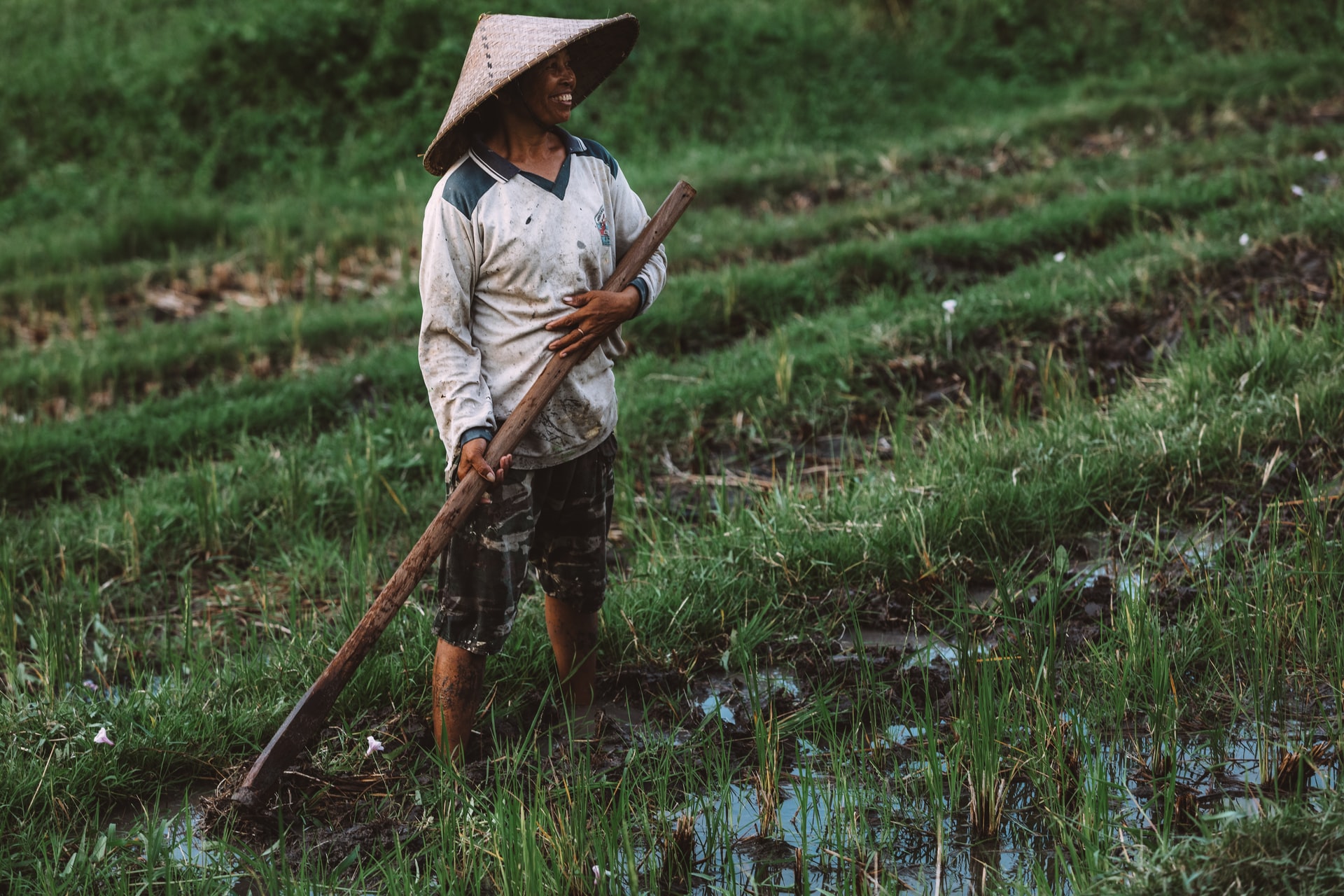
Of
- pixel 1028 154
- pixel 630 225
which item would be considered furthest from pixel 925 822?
pixel 1028 154

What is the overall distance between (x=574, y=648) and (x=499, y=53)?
1561mm

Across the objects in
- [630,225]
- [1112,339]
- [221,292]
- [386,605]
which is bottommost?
[221,292]

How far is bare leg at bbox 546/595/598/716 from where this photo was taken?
10.1ft

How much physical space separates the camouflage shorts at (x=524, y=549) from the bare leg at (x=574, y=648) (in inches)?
2.4

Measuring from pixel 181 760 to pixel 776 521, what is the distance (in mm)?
1917

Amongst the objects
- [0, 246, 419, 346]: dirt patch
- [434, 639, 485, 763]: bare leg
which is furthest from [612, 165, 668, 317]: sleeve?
[0, 246, 419, 346]: dirt patch

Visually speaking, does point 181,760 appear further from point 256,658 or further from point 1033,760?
point 1033,760

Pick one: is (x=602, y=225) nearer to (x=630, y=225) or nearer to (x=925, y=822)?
(x=630, y=225)

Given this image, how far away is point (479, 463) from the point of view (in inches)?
103

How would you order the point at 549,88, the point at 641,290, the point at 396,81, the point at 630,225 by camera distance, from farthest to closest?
1. the point at 396,81
2. the point at 630,225
3. the point at 641,290
4. the point at 549,88

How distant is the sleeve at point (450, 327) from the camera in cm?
266

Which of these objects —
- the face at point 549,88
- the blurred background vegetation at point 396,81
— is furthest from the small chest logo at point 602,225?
the blurred background vegetation at point 396,81

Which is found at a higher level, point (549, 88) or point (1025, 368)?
point (549, 88)

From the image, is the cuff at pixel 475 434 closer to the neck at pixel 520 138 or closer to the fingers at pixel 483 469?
the fingers at pixel 483 469
